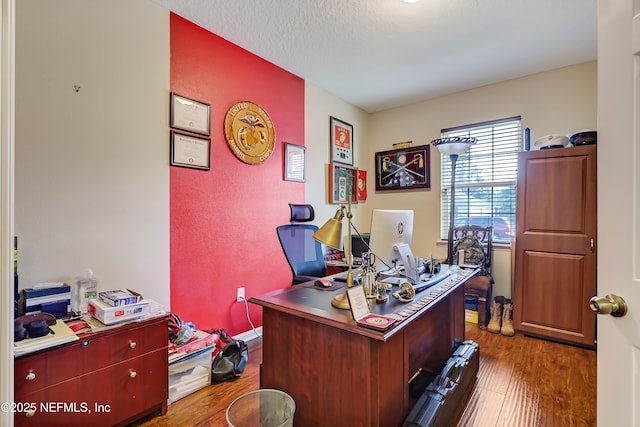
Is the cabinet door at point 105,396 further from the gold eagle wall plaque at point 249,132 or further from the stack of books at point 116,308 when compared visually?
the gold eagle wall plaque at point 249,132

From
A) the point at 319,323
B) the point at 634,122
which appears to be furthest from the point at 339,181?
the point at 634,122

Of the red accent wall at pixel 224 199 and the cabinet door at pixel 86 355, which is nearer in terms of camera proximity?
the cabinet door at pixel 86 355

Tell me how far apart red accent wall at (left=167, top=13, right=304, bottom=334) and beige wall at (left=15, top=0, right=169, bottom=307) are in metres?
0.13

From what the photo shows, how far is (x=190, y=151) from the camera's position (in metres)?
2.31

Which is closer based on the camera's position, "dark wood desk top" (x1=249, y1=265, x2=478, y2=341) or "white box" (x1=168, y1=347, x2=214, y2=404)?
"dark wood desk top" (x1=249, y1=265, x2=478, y2=341)

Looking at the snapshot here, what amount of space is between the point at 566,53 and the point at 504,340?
2.64 metres

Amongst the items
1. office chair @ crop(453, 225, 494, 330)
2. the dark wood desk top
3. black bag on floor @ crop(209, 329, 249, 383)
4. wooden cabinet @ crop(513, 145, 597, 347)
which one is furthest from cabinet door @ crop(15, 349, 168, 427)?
wooden cabinet @ crop(513, 145, 597, 347)

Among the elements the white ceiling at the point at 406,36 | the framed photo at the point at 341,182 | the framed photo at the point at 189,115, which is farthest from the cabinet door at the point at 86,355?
the framed photo at the point at 341,182

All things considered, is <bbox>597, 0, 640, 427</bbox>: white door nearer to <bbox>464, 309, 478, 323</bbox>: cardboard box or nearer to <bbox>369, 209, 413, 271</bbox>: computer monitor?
<bbox>369, 209, 413, 271</bbox>: computer monitor

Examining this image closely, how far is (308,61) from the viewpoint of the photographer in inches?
114

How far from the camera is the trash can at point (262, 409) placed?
1.42 meters

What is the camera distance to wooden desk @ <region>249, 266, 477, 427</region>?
123 cm

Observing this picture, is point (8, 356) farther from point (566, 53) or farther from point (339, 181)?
point (566, 53)

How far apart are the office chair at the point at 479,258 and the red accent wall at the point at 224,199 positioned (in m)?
1.89
